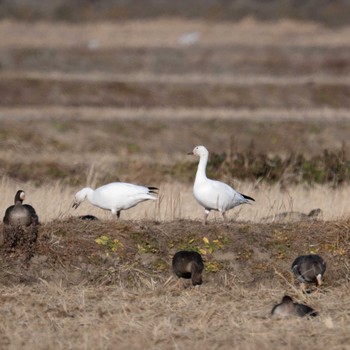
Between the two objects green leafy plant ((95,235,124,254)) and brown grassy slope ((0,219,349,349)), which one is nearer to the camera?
brown grassy slope ((0,219,349,349))

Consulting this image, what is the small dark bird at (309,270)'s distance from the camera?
10500 mm

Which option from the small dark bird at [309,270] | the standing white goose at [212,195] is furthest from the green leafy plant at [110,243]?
the small dark bird at [309,270]

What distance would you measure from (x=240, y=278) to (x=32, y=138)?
12243mm

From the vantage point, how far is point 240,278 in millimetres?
11289

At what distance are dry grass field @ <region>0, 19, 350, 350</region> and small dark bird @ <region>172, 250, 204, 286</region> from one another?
15cm

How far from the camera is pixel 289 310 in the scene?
9219mm

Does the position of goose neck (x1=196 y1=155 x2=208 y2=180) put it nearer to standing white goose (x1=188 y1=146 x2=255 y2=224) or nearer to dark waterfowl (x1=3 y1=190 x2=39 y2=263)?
standing white goose (x1=188 y1=146 x2=255 y2=224)

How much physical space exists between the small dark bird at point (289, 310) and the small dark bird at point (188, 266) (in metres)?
1.36

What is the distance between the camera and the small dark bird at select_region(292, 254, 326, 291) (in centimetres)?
1050

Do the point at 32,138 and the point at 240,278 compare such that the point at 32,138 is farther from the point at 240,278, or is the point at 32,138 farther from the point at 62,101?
the point at 240,278


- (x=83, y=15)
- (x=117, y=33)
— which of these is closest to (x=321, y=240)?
(x=117, y=33)

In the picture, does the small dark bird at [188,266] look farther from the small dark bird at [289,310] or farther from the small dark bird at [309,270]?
the small dark bird at [289,310]

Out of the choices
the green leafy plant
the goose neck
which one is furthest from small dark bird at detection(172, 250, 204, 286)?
the goose neck

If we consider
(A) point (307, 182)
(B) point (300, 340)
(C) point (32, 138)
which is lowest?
(B) point (300, 340)
